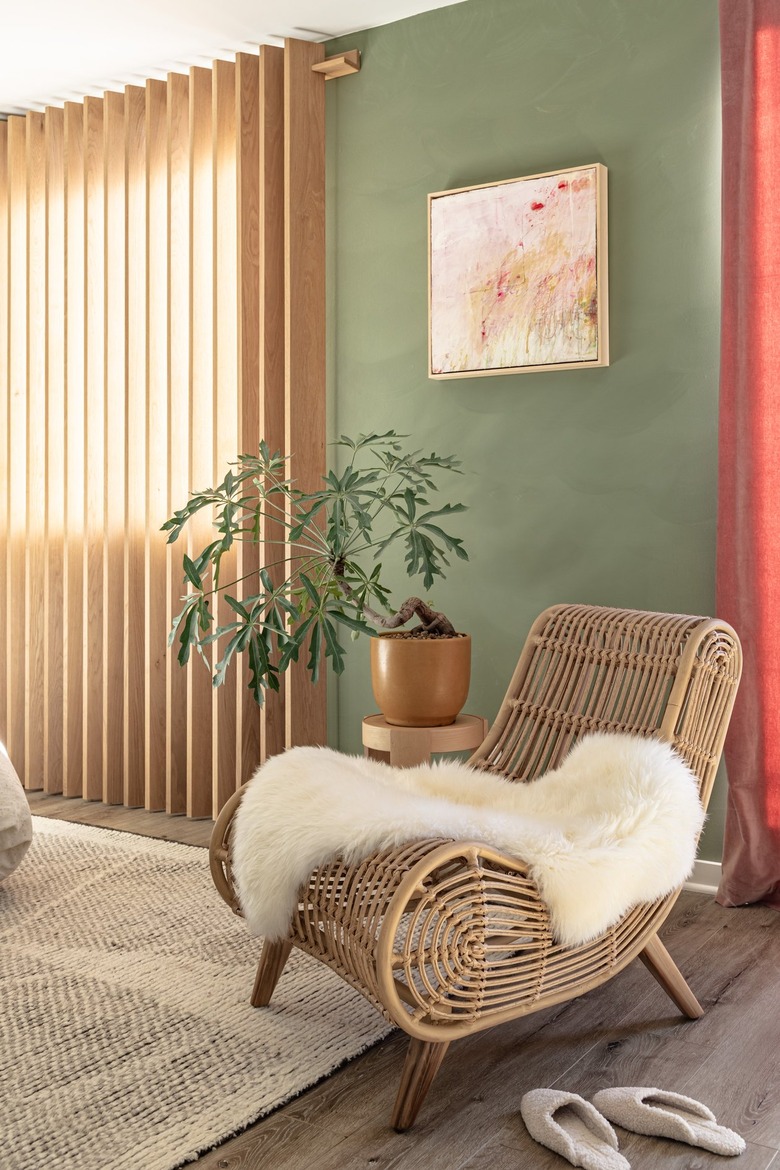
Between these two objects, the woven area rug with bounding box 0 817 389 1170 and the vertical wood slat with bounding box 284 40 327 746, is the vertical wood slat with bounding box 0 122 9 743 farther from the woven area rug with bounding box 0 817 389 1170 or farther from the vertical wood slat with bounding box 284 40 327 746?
the woven area rug with bounding box 0 817 389 1170

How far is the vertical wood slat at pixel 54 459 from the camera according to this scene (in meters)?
4.02

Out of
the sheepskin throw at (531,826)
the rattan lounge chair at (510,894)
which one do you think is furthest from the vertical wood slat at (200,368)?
the sheepskin throw at (531,826)

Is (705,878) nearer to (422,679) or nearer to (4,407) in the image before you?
(422,679)

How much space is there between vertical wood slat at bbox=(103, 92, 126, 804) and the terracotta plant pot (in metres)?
1.32

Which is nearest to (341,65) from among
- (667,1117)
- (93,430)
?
(93,430)

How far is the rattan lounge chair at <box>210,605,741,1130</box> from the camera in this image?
1665 mm

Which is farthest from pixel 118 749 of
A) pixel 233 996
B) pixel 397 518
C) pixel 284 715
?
pixel 233 996

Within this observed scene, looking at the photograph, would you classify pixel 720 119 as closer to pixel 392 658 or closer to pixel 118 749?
pixel 392 658

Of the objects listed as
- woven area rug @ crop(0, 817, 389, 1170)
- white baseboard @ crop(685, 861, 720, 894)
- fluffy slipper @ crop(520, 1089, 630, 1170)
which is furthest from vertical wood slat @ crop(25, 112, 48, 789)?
fluffy slipper @ crop(520, 1089, 630, 1170)

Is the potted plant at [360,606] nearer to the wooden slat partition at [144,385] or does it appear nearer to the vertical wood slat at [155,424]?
the wooden slat partition at [144,385]

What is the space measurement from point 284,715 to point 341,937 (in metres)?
1.83

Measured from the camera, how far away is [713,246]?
115 inches

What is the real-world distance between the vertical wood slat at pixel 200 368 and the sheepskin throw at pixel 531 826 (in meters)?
1.54

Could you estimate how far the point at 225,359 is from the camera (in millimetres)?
3654
